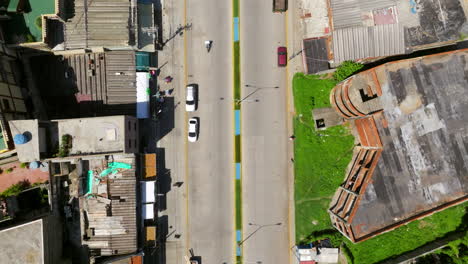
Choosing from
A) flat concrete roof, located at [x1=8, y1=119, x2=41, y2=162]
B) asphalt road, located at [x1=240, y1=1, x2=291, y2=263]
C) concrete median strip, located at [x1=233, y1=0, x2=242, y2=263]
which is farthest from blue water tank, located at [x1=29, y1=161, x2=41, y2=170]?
asphalt road, located at [x1=240, y1=1, x2=291, y2=263]

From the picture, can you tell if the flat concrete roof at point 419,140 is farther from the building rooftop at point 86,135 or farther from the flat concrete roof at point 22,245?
the flat concrete roof at point 22,245

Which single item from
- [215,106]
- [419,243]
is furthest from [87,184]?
[419,243]

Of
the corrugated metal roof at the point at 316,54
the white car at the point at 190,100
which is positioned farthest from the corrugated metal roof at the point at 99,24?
the corrugated metal roof at the point at 316,54

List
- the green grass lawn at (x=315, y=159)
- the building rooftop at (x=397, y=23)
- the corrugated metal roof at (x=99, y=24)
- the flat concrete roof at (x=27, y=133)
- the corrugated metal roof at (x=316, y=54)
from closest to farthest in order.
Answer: the flat concrete roof at (x=27, y=133) < the building rooftop at (x=397, y=23) < the corrugated metal roof at (x=99, y=24) < the corrugated metal roof at (x=316, y=54) < the green grass lawn at (x=315, y=159)

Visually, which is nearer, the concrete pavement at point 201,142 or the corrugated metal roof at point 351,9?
the corrugated metal roof at point 351,9

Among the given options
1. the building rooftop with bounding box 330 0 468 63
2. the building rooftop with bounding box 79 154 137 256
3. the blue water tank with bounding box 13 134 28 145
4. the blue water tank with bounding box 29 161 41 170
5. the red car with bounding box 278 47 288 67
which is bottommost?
the building rooftop with bounding box 79 154 137 256

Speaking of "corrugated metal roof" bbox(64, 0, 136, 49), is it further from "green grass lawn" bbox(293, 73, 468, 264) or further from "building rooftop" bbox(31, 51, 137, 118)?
"green grass lawn" bbox(293, 73, 468, 264)

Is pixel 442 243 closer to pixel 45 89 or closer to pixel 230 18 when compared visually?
pixel 230 18
